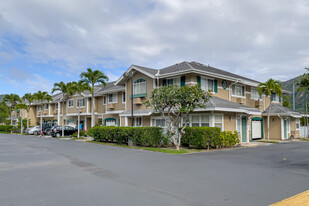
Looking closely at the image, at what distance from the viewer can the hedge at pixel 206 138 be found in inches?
666

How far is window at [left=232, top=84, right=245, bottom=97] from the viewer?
2548 centimetres

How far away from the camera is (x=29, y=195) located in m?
6.35

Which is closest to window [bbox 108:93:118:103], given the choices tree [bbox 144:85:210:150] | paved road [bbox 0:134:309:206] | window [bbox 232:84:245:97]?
window [bbox 232:84:245:97]

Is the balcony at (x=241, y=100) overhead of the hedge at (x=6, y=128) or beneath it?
overhead

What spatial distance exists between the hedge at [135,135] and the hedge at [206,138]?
193cm

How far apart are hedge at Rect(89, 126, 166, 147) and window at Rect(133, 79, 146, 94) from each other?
4.93m

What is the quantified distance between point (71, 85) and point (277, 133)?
24.5m

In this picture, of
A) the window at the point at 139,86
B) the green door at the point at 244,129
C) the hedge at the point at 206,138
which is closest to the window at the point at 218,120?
the hedge at the point at 206,138

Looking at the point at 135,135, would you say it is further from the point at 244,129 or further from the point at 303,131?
the point at 303,131

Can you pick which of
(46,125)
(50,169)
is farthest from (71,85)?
(50,169)

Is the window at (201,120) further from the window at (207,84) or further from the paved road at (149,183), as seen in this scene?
the paved road at (149,183)

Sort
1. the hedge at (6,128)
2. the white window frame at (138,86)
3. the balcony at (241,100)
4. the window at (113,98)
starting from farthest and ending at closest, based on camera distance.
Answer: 1. the hedge at (6,128)
2. the window at (113,98)
3. the balcony at (241,100)
4. the white window frame at (138,86)

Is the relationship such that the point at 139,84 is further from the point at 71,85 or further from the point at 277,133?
the point at 277,133

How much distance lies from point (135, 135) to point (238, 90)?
12672 millimetres
